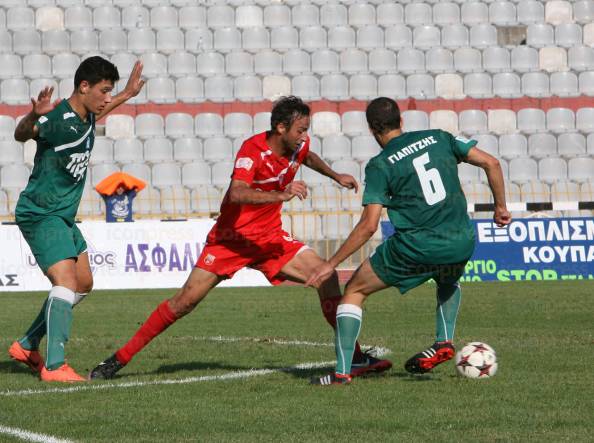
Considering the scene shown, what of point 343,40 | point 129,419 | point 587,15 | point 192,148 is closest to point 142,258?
point 192,148

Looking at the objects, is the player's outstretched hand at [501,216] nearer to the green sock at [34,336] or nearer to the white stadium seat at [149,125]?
the green sock at [34,336]

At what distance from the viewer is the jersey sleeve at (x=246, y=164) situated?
719 centimetres

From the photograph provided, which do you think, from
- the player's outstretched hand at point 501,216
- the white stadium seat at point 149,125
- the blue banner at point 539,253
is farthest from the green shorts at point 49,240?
the white stadium seat at point 149,125

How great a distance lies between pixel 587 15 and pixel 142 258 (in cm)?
1554

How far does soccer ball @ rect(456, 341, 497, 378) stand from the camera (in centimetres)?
687

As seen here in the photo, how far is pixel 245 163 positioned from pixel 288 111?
48cm

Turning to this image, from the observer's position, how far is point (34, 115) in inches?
271

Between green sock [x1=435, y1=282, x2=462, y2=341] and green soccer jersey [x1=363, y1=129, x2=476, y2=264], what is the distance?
537 millimetres

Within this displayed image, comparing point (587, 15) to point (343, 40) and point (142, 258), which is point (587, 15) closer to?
point (343, 40)

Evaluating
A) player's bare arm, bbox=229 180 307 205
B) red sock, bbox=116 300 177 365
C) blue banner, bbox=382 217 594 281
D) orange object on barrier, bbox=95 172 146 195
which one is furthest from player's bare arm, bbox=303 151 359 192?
blue banner, bbox=382 217 594 281

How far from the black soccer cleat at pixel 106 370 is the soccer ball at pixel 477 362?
2.40m

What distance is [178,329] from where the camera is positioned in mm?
11500

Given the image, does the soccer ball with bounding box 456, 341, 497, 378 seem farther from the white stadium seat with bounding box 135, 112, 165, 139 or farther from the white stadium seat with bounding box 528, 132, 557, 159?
the white stadium seat with bounding box 135, 112, 165, 139

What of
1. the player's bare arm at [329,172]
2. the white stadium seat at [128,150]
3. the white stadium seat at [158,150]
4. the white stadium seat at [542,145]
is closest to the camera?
the player's bare arm at [329,172]
